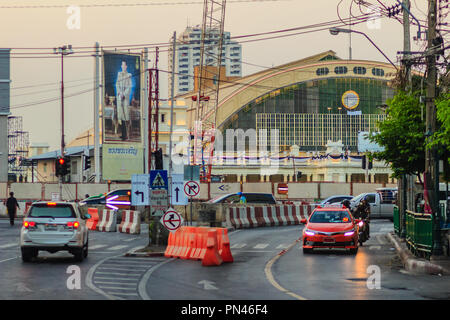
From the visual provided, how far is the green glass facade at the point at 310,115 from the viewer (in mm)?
136500

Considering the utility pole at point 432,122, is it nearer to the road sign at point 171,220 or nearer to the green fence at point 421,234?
the green fence at point 421,234

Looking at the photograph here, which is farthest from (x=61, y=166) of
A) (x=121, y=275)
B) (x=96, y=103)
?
(x=96, y=103)

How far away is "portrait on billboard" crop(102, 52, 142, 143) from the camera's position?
8044cm

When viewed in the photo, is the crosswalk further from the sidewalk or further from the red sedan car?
the sidewalk

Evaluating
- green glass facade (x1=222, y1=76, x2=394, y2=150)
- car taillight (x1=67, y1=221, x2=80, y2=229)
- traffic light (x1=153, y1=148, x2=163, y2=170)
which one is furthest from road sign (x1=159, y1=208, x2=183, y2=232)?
green glass facade (x1=222, y1=76, x2=394, y2=150)

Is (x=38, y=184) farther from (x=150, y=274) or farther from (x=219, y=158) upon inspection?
(x=219, y=158)

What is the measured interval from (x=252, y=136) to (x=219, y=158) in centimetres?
1491

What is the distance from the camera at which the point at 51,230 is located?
77.5ft

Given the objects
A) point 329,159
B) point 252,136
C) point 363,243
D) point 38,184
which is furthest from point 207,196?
point 252,136

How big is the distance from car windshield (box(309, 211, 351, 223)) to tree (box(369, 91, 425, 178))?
4129 millimetres

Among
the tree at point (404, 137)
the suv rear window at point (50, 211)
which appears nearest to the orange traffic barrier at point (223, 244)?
the suv rear window at point (50, 211)
